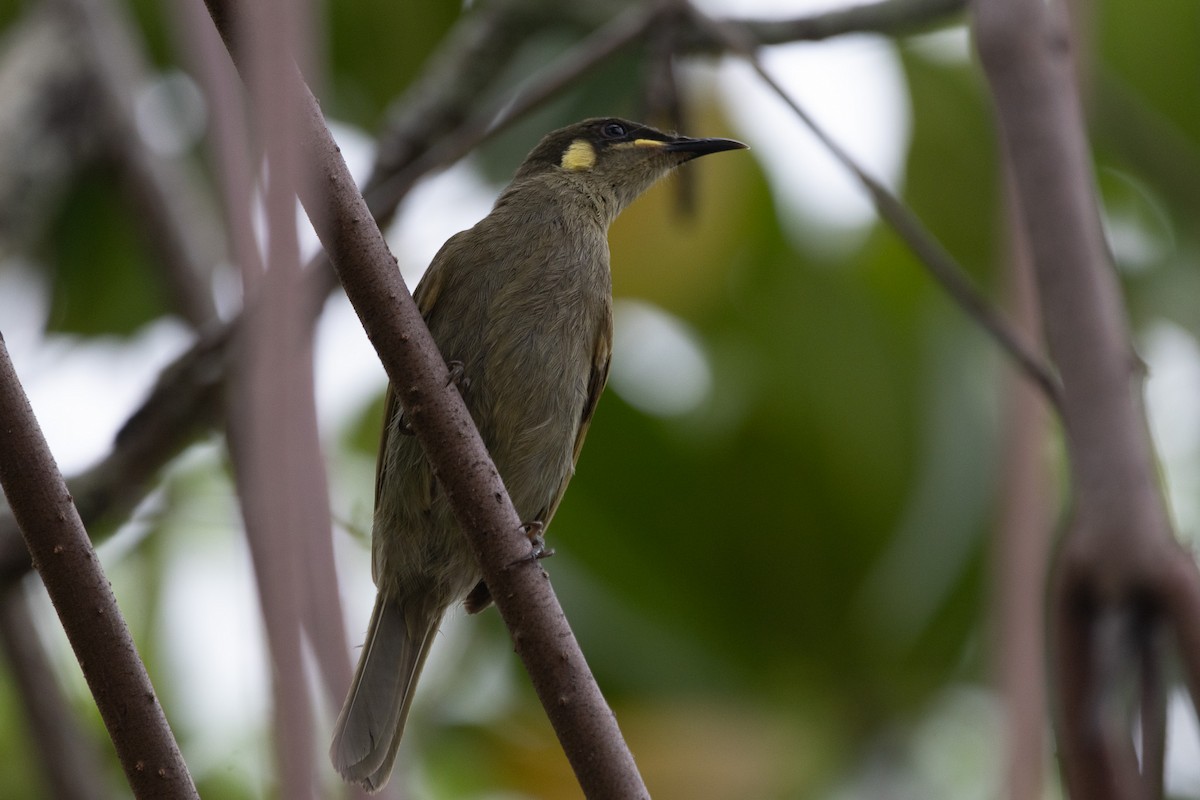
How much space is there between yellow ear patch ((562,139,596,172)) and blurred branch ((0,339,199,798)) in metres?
2.90

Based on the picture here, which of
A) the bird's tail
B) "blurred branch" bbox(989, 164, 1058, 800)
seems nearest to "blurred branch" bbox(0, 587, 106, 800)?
the bird's tail

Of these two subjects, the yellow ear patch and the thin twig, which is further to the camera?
the yellow ear patch

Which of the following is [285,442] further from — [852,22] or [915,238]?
[852,22]

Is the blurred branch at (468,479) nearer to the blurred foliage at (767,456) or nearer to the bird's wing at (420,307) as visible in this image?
the bird's wing at (420,307)

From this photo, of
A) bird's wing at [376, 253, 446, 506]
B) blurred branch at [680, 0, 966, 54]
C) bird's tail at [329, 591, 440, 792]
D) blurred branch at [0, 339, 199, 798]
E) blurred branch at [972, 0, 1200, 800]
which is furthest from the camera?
blurred branch at [680, 0, 966, 54]

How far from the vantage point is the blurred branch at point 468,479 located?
2.09 metres

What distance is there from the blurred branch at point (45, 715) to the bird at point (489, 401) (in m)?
0.81

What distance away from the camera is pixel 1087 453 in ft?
2.61

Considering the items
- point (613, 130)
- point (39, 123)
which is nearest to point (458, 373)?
point (613, 130)

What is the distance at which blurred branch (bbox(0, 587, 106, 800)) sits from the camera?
372 centimetres

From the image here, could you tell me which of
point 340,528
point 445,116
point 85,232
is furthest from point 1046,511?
point 85,232

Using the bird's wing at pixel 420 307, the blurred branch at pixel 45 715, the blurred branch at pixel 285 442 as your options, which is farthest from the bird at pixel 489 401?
the blurred branch at pixel 285 442

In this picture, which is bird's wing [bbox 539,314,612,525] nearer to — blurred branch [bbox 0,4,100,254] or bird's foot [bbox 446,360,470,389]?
bird's foot [bbox 446,360,470,389]

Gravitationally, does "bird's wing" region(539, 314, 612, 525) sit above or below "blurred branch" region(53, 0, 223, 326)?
below
